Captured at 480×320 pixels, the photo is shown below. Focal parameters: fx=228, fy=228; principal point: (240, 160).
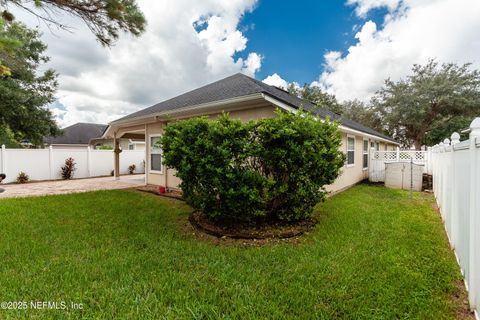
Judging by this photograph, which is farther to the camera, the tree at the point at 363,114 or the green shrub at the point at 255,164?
the tree at the point at 363,114

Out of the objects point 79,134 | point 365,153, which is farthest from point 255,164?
point 79,134

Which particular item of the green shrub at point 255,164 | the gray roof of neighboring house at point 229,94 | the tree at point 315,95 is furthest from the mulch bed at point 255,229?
the tree at point 315,95

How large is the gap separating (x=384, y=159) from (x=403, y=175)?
253 centimetres

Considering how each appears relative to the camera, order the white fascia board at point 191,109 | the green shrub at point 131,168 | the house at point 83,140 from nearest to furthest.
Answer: the white fascia board at point 191,109, the green shrub at point 131,168, the house at point 83,140

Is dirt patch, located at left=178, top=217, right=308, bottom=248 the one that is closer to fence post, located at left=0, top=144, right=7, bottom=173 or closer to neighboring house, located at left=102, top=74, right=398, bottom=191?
neighboring house, located at left=102, top=74, right=398, bottom=191

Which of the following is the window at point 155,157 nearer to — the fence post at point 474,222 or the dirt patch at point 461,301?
the dirt patch at point 461,301

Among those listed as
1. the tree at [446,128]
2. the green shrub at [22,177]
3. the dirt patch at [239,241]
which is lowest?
the dirt patch at [239,241]

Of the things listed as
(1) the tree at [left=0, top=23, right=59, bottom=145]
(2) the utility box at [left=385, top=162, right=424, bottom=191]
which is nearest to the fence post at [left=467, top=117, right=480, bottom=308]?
(2) the utility box at [left=385, top=162, right=424, bottom=191]

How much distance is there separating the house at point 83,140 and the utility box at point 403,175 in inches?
796

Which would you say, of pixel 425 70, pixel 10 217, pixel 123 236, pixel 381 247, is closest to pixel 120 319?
pixel 123 236

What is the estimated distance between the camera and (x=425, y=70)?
23188 millimetres

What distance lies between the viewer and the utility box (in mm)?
9484

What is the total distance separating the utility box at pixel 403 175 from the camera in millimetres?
9484

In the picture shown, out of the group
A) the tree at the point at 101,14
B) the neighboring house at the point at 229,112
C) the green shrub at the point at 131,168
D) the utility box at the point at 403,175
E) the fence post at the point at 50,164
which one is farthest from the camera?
the green shrub at the point at 131,168
